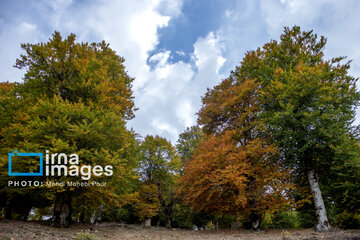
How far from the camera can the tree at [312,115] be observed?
9.57 meters

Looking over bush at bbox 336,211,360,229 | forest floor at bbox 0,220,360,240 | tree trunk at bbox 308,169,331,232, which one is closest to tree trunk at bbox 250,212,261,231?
forest floor at bbox 0,220,360,240

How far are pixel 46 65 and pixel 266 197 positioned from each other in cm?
1358

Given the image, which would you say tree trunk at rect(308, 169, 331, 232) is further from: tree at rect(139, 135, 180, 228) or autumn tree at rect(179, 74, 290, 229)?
tree at rect(139, 135, 180, 228)

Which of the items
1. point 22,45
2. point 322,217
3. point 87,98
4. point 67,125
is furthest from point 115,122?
point 322,217

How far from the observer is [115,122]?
30.2 feet

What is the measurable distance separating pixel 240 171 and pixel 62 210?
30.1 feet

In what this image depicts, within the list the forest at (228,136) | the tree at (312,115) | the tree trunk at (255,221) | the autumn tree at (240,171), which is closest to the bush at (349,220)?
the forest at (228,136)

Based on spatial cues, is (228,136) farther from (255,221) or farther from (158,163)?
(158,163)

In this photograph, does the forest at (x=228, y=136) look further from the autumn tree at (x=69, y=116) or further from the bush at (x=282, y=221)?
the bush at (x=282, y=221)

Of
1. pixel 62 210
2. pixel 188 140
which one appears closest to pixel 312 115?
pixel 62 210

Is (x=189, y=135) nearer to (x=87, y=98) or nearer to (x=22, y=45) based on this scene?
(x=87, y=98)

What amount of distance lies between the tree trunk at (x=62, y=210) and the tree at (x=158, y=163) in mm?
10118

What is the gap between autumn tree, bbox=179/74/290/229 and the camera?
1056 centimetres

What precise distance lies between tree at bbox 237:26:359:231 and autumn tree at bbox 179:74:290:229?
968 mm
